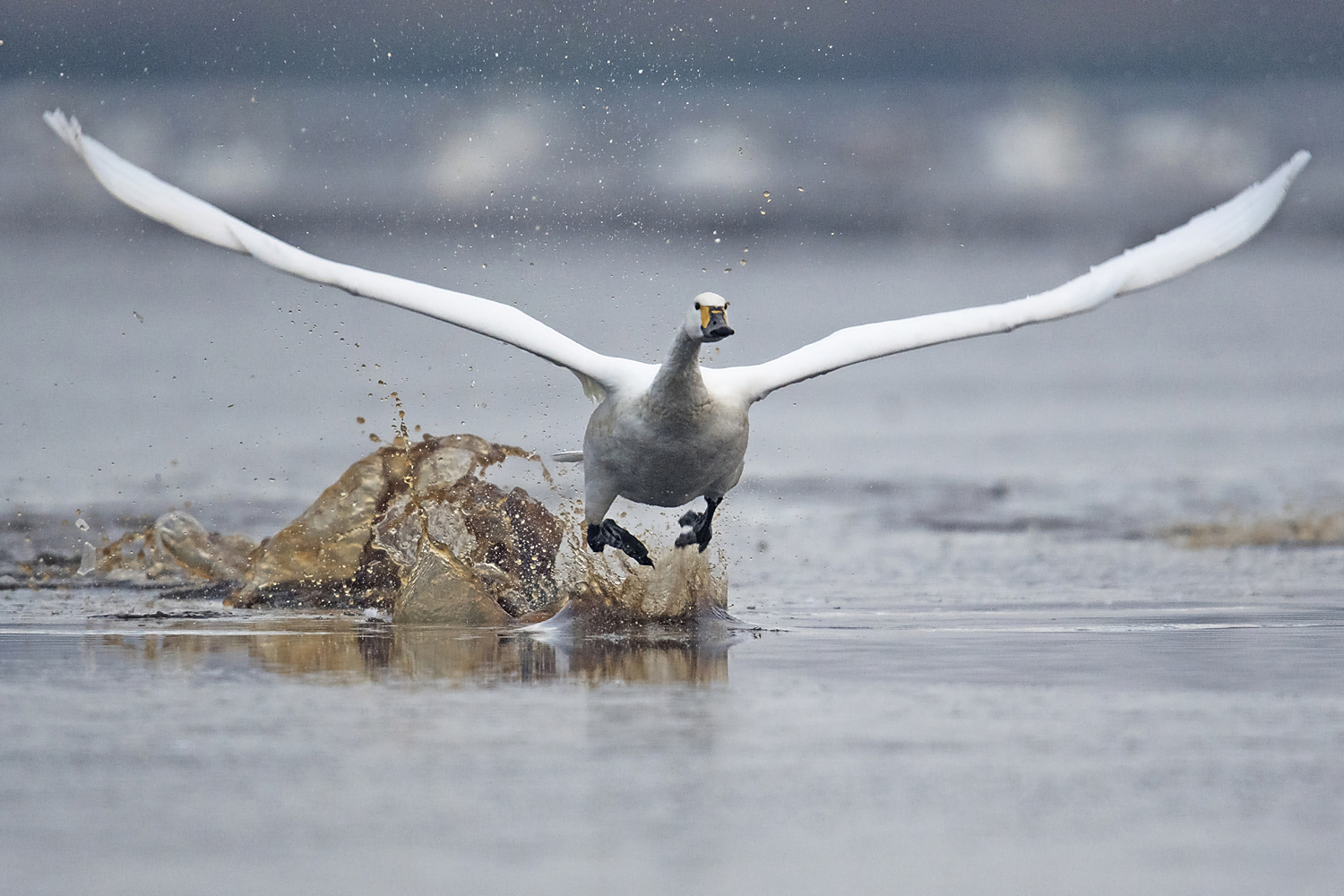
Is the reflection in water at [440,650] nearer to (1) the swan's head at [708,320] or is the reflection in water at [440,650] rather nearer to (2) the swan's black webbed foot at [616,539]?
(2) the swan's black webbed foot at [616,539]

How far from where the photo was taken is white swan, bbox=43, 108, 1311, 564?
1166 centimetres

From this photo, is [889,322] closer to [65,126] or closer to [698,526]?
[698,526]

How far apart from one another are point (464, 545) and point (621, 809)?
8112 mm

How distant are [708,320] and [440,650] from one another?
265 centimetres

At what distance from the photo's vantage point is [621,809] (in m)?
6.80

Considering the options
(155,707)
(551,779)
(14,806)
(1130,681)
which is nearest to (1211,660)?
(1130,681)

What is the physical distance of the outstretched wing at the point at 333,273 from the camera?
37.2 feet

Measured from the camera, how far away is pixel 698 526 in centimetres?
1398

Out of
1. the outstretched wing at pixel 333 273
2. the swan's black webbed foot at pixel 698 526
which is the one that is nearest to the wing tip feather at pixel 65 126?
the outstretched wing at pixel 333 273

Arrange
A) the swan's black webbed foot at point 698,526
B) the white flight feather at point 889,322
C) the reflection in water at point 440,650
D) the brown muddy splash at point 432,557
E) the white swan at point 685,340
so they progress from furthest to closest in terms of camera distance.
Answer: the swan's black webbed foot at point 698,526 → the brown muddy splash at point 432,557 → the white flight feather at point 889,322 → the white swan at point 685,340 → the reflection in water at point 440,650

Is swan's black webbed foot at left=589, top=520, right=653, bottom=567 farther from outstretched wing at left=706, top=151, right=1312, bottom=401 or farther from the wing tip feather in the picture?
the wing tip feather

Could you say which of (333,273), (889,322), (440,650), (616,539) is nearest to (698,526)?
(616,539)

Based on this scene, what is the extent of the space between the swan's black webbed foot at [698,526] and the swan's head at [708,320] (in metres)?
2.85

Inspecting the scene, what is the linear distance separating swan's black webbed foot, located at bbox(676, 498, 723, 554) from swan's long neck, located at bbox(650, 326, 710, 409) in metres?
2.20
